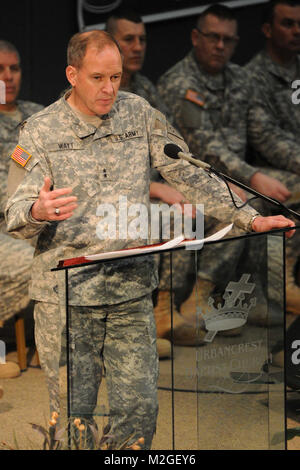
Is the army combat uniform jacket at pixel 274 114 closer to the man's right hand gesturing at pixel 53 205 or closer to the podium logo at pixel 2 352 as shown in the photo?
the podium logo at pixel 2 352

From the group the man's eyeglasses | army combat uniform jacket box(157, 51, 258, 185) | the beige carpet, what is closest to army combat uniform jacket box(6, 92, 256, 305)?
the beige carpet

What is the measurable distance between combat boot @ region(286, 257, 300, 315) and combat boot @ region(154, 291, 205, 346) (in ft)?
8.11

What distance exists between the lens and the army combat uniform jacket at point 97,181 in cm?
248

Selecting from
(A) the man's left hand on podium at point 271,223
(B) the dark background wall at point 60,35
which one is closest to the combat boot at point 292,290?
(B) the dark background wall at point 60,35

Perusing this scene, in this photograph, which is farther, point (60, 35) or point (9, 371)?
point (60, 35)

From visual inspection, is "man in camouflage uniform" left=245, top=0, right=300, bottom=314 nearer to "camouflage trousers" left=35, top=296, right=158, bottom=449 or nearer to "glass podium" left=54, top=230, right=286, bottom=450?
"glass podium" left=54, top=230, right=286, bottom=450

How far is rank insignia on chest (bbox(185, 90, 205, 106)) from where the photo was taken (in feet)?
15.9

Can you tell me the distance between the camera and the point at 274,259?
2.60 meters

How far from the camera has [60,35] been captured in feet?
17.4

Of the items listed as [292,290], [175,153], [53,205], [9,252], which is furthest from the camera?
[292,290]

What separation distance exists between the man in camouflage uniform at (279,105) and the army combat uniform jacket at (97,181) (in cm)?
254

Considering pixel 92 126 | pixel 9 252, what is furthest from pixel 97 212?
pixel 9 252

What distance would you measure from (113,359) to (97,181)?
0.53 metres

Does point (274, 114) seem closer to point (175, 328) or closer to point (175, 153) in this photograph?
point (175, 153)
